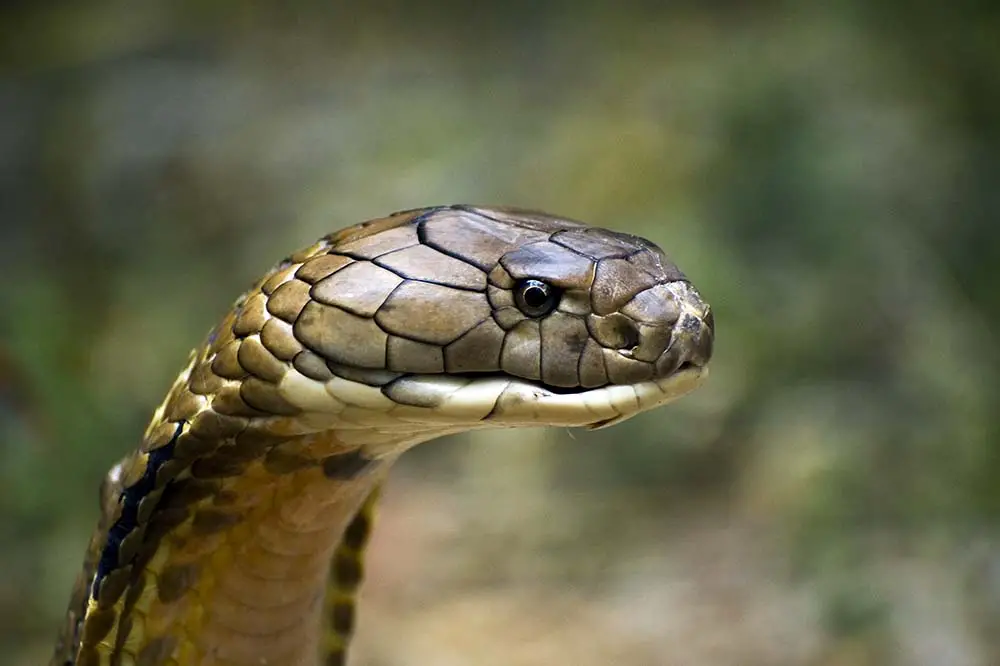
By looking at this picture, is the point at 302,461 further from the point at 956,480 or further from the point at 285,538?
the point at 956,480

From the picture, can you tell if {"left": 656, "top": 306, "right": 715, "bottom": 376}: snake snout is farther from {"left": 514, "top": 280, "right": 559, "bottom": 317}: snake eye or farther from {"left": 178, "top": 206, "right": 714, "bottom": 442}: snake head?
{"left": 514, "top": 280, "right": 559, "bottom": 317}: snake eye

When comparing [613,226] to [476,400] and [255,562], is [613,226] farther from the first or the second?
[476,400]

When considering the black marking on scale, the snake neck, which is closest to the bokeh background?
the snake neck

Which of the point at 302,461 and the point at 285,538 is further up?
the point at 302,461

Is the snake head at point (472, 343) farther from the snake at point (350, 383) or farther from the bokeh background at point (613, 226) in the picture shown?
the bokeh background at point (613, 226)

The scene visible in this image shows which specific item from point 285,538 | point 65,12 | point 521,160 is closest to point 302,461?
point 285,538

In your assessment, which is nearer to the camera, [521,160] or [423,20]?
[521,160]

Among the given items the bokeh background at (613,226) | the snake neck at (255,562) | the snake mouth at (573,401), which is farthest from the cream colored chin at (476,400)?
the bokeh background at (613,226)

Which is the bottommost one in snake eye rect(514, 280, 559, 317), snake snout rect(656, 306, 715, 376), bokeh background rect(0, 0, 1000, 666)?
bokeh background rect(0, 0, 1000, 666)
